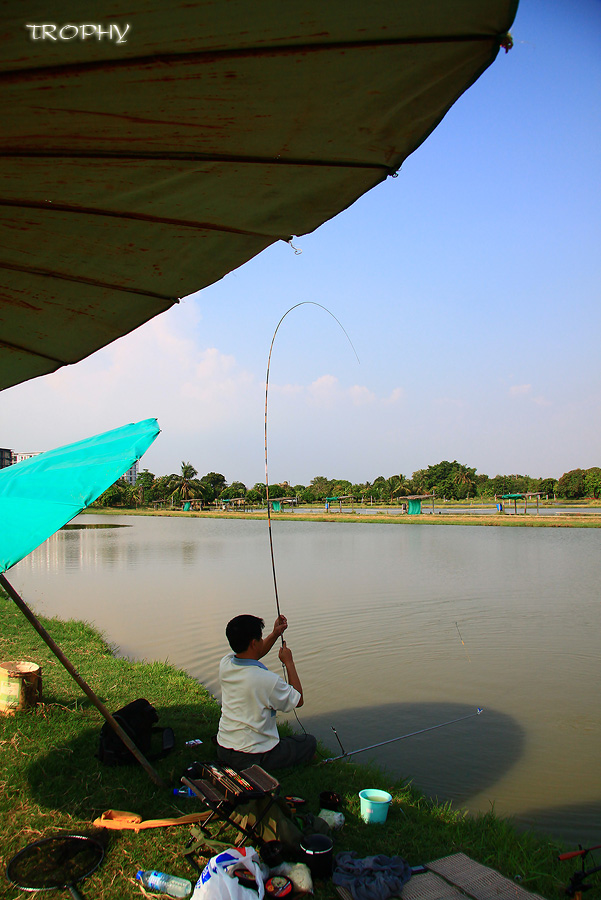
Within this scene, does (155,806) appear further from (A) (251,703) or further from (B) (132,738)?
(A) (251,703)

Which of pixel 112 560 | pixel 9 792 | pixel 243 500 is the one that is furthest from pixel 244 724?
pixel 243 500

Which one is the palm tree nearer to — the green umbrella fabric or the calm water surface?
the calm water surface

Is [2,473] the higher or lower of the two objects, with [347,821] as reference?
higher

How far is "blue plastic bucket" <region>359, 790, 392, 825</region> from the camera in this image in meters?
3.10

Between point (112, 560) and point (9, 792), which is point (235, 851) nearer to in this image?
point (9, 792)

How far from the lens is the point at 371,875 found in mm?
2529

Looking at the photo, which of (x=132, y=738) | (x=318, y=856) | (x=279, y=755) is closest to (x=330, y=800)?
(x=279, y=755)

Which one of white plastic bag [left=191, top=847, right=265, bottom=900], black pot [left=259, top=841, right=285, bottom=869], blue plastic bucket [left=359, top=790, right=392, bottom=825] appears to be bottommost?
blue plastic bucket [left=359, top=790, right=392, bottom=825]

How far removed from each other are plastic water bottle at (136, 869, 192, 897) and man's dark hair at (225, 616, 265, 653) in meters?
1.08

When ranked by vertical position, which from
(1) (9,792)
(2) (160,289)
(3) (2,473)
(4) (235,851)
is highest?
(2) (160,289)

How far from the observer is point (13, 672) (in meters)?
4.64

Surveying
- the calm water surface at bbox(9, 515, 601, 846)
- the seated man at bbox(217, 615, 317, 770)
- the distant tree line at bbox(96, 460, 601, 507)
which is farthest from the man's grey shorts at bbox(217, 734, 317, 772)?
the distant tree line at bbox(96, 460, 601, 507)

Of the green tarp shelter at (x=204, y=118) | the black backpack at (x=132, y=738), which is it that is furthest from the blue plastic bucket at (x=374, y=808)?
the green tarp shelter at (x=204, y=118)

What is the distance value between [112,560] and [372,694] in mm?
12896
